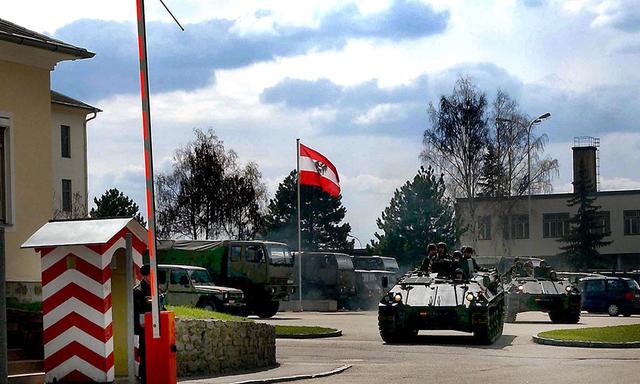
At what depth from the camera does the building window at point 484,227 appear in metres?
73.1

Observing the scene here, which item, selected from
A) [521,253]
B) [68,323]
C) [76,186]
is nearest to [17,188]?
[68,323]

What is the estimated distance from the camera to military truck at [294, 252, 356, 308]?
5103 centimetres

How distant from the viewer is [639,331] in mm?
27844

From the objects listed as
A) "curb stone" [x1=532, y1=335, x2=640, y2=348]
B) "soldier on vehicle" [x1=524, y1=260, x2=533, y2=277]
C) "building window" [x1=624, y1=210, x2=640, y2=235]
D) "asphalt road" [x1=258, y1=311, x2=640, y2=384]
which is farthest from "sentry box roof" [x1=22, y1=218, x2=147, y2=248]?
"building window" [x1=624, y1=210, x2=640, y2=235]

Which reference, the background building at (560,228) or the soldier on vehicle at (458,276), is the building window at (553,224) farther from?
the soldier on vehicle at (458,276)

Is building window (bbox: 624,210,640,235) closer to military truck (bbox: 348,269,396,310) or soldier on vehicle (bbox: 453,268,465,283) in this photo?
military truck (bbox: 348,269,396,310)

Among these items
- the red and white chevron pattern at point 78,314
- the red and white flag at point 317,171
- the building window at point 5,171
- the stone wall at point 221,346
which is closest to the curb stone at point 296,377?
the stone wall at point 221,346

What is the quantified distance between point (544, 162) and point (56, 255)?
57722 millimetres

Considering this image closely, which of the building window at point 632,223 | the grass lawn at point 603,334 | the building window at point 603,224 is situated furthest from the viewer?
the building window at point 632,223

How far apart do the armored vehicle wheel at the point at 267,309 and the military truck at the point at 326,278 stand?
9.92 meters

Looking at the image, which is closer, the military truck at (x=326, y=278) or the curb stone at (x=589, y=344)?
the curb stone at (x=589, y=344)

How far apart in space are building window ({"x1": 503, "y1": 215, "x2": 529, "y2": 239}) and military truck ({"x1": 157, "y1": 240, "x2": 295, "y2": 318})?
111ft

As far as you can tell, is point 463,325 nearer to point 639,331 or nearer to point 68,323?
point 639,331

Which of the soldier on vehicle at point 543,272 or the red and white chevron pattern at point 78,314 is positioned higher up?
the red and white chevron pattern at point 78,314
